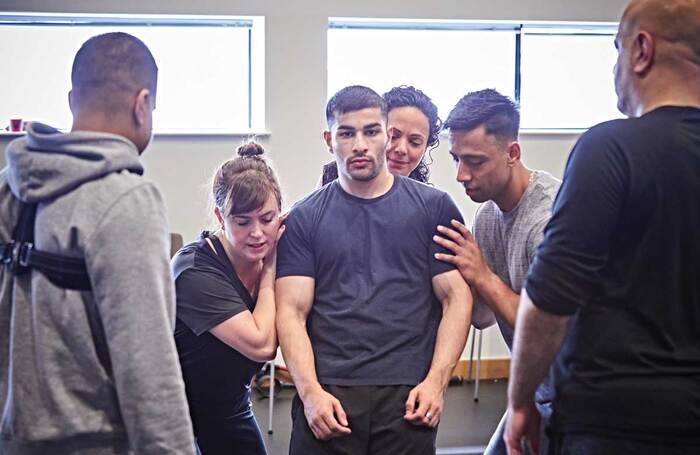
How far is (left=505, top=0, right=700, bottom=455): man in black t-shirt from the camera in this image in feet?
3.75

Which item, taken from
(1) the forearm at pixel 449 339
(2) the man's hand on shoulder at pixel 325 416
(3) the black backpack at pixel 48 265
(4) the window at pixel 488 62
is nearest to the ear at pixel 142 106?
(3) the black backpack at pixel 48 265

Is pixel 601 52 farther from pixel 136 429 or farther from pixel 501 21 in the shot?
pixel 136 429

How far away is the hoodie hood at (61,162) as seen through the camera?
1.18m

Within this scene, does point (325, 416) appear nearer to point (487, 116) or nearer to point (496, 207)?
point (496, 207)

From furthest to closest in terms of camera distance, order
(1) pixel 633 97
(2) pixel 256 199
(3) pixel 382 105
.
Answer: (3) pixel 382 105 < (2) pixel 256 199 < (1) pixel 633 97

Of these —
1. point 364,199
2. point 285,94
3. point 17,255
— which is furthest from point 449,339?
point 285,94

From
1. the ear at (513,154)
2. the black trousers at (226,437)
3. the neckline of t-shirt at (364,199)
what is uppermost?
the ear at (513,154)

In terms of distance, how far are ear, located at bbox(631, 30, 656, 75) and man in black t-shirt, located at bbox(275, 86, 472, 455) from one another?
0.75 meters

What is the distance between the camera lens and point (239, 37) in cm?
439

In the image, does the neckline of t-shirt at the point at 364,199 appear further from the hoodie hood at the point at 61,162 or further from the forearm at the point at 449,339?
the hoodie hood at the point at 61,162

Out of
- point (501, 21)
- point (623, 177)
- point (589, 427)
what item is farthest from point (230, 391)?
point (501, 21)

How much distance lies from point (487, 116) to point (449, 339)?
62 cm

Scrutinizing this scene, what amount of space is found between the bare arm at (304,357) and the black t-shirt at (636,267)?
2.31 ft

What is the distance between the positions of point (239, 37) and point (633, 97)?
347cm
